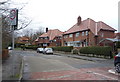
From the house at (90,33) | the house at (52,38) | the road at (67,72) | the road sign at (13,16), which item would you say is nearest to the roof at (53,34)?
the house at (52,38)

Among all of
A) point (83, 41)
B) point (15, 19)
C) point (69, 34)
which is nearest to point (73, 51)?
point (83, 41)

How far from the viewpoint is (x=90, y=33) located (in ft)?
137

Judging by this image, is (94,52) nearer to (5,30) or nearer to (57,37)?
(5,30)

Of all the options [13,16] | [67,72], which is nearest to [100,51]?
[67,72]

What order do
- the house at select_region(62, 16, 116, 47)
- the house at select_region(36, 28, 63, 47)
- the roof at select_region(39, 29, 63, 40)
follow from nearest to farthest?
1. the house at select_region(62, 16, 116, 47)
2. the house at select_region(36, 28, 63, 47)
3. the roof at select_region(39, 29, 63, 40)

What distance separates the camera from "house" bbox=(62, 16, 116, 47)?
41531mm

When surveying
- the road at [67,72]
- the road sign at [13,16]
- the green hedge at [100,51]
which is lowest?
the road at [67,72]

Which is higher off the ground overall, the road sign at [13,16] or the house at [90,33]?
the house at [90,33]

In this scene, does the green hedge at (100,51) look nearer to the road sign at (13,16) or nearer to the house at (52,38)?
the road sign at (13,16)

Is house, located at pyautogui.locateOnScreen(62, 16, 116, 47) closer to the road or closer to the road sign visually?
the road

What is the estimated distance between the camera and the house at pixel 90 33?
4153cm

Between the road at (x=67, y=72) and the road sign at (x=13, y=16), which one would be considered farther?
the road at (x=67, y=72)

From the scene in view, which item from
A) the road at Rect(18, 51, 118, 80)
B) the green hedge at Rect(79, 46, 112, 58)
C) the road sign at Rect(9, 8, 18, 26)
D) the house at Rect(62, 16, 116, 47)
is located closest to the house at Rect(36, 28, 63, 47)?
the house at Rect(62, 16, 116, 47)

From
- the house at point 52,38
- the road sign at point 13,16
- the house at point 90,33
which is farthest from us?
the house at point 52,38
